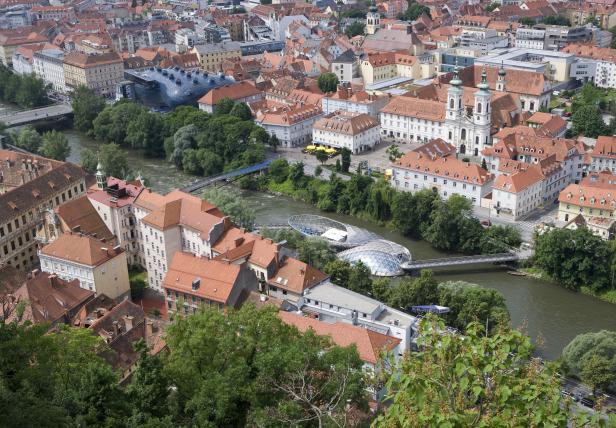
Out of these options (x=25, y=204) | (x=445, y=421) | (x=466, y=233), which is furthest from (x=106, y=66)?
(x=445, y=421)

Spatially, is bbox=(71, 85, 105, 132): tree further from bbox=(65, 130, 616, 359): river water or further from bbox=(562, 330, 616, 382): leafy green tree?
bbox=(562, 330, 616, 382): leafy green tree

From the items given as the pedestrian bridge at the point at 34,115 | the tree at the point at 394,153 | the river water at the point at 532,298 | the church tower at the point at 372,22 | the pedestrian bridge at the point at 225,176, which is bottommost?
the river water at the point at 532,298

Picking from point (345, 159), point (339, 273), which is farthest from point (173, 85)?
point (339, 273)

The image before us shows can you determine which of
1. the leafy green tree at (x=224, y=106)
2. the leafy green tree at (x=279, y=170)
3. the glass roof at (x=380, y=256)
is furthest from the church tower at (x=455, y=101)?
the glass roof at (x=380, y=256)

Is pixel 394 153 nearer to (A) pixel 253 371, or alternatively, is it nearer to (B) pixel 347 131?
(B) pixel 347 131

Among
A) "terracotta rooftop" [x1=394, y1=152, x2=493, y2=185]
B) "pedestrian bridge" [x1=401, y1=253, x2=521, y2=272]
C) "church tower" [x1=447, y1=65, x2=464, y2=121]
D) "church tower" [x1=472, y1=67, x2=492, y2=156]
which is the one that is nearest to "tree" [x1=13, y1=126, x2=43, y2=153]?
"terracotta rooftop" [x1=394, y1=152, x2=493, y2=185]

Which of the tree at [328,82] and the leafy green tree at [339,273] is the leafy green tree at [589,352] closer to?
the leafy green tree at [339,273]

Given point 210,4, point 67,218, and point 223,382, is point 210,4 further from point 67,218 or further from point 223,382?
point 223,382
